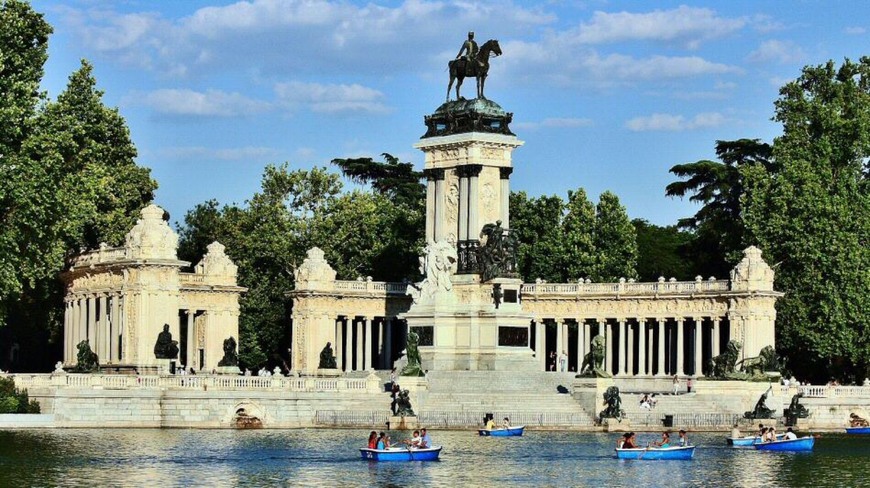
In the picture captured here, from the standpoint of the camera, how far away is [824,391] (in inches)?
3659

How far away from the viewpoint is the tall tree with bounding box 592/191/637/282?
385 feet

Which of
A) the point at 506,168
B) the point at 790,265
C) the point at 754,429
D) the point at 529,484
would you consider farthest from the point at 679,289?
the point at 529,484

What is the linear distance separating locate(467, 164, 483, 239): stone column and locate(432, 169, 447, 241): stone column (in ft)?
6.20

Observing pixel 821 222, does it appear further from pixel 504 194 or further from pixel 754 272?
pixel 504 194

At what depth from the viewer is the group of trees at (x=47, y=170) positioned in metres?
80.7

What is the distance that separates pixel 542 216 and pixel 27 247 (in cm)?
4097

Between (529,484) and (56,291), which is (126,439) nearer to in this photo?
(529,484)

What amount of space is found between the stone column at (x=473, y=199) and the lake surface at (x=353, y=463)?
19.4 metres

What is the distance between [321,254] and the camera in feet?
358

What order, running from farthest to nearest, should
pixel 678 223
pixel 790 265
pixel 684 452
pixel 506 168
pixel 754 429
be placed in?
1. pixel 678 223
2. pixel 790 265
3. pixel 506 168
4. pixel 754 429
5. pixel 684 452

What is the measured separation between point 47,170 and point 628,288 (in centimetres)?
3694

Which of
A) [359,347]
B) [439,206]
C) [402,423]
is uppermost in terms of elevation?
[439,206]

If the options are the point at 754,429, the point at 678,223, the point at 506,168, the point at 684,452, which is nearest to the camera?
the point at 684,452

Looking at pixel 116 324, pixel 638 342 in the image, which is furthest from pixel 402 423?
pixel 638 342
